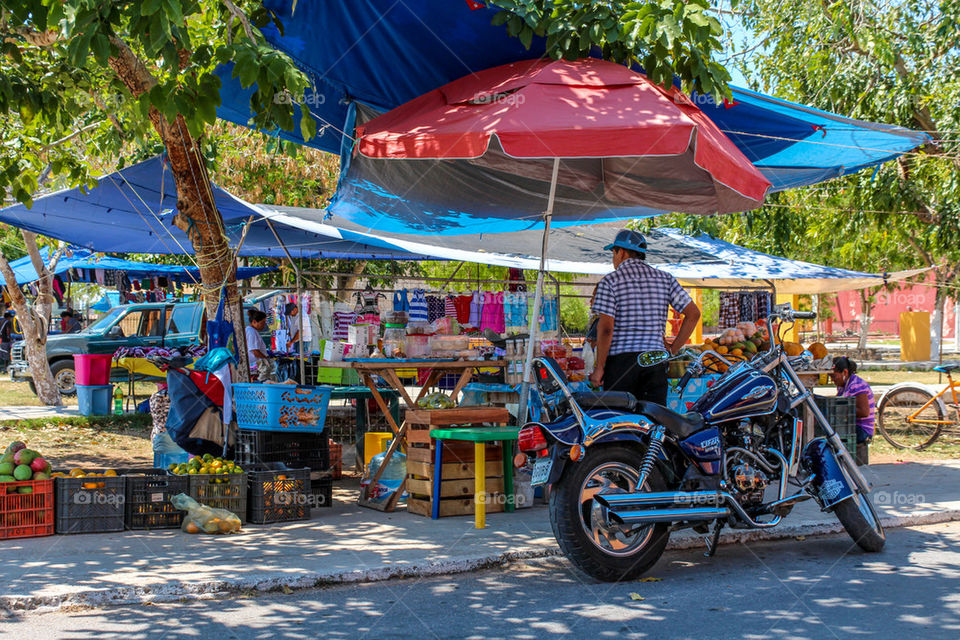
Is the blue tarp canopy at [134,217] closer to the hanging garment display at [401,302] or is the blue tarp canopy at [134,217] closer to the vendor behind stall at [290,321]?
the hanging garment display at [401,302]

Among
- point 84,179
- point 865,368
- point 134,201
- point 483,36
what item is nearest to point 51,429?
point 134,201

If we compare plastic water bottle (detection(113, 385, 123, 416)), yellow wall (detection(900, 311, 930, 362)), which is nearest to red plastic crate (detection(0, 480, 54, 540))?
plastic water bottle (detection(113, 385, 123, 416))

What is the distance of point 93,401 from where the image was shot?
15242mm

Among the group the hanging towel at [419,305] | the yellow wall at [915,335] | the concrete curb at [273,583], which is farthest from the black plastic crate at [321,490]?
the yellow wall at [915,335]

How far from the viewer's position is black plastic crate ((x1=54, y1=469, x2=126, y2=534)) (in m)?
6.97

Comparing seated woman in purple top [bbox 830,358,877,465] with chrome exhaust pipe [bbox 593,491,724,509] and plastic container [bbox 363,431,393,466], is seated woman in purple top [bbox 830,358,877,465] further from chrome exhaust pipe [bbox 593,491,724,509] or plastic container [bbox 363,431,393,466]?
plastic container [bbox 363,431,393,466]

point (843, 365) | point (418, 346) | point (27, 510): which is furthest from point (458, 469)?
point (843, 365)

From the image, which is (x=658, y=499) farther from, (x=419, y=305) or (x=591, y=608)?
(x=419, y=305)

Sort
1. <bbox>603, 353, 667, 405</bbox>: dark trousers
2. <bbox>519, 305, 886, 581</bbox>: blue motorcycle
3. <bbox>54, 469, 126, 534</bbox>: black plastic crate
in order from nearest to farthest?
<bbox>519, 305, 886, 581</bbox>: blue motorcycle → <bbox>54, 469, 126, 534</bbox>: black plastic crate → <bbox>603, 353, 667, 405</bbox>: dark trousers

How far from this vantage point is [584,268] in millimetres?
14148

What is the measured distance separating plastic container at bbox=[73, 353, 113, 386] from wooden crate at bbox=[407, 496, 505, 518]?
362 inches

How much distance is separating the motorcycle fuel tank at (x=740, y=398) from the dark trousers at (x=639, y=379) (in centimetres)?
84

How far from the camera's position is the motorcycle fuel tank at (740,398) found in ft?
20.2

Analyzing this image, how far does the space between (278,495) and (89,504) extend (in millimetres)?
1449
